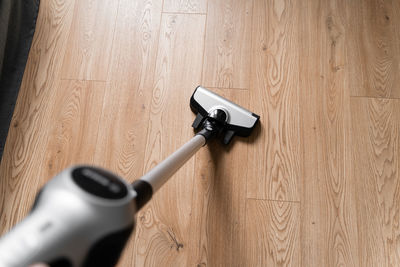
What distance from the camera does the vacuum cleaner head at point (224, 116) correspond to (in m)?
1.21

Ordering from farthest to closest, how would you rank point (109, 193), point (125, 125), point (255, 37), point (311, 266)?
point (255, 37) < point (125, 125) < point (311, 266) < point (109, 193)

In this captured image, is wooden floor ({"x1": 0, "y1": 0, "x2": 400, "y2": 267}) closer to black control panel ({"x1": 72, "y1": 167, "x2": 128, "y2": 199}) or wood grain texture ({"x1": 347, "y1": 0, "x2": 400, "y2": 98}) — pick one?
wood grain texture ({"x1": 347, "y1": 0, "x2": 400, "y2": 98})

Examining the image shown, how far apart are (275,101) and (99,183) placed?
907 mm

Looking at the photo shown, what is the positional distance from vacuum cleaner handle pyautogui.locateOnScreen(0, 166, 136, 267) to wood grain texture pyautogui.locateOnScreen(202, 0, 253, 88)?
868 millimetres

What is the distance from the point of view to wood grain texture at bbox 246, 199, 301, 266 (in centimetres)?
111

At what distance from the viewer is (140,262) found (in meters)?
1.12

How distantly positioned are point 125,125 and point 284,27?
2.40 ft

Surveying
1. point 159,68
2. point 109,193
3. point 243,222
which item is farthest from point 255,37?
point 109,193

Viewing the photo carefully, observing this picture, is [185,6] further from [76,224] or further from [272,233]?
[76,224]

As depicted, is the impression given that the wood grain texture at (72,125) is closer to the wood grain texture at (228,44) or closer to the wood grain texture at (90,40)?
the wood grain texture at (90,40)

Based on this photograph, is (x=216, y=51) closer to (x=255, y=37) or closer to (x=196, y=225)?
(x=255, y=37)

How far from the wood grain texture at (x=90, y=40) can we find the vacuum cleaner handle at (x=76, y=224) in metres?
0.90

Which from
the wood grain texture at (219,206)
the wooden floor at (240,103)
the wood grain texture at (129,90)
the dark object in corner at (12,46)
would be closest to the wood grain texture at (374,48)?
the wooden floor at (240,103)

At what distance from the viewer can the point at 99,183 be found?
1.70 feet
